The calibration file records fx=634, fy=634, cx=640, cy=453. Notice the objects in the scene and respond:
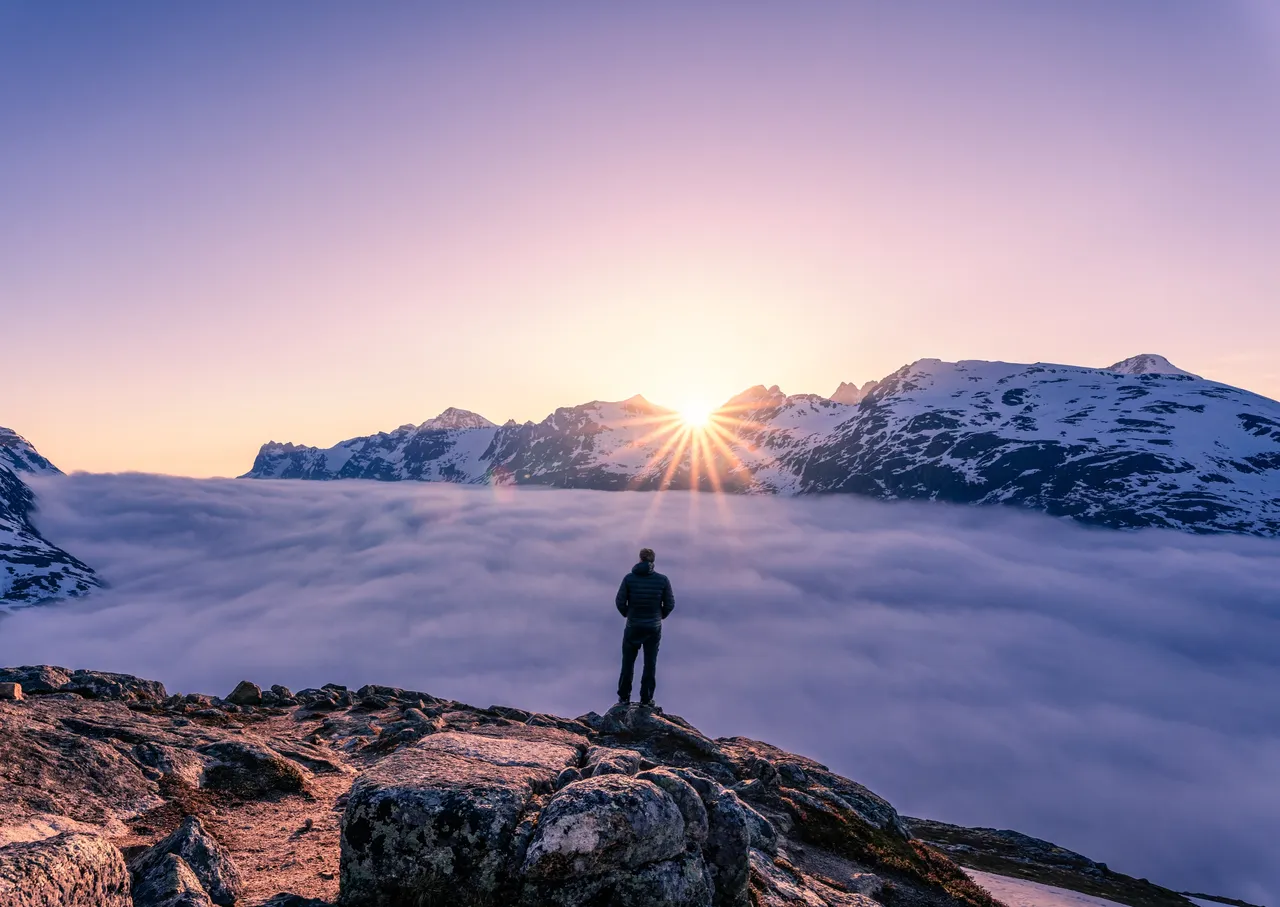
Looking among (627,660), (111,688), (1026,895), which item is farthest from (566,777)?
(1026,895)

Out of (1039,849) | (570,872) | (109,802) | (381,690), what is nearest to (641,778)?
(570,872)

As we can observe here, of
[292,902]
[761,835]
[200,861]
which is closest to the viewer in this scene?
[292,902]

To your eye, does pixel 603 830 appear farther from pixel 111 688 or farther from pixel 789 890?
pixel 111 688

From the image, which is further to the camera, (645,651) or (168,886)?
(645,651)

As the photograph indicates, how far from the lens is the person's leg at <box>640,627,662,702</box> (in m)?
19.9

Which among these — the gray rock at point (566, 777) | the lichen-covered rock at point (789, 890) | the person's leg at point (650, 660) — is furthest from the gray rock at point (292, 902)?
the person's leg at point (650, 660)

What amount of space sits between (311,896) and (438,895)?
271 cm

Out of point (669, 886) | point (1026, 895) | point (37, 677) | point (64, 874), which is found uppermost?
point (64, 874)

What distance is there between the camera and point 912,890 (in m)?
15.4

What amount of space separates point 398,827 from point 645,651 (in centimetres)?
1405

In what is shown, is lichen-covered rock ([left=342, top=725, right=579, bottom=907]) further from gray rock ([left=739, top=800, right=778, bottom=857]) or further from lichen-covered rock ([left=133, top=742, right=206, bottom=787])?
lichen-covered rock ([left=133, top=742, right=206, bottom=787])

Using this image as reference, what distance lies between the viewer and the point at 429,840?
7164 mm

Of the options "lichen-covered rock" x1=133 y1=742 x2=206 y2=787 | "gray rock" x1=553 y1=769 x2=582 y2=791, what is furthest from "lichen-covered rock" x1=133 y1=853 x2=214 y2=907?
"lichen-covered rock" x1=133 y1=742 x2=206 y2=787

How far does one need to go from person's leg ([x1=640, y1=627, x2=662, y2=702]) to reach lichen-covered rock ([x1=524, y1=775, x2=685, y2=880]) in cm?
1211
